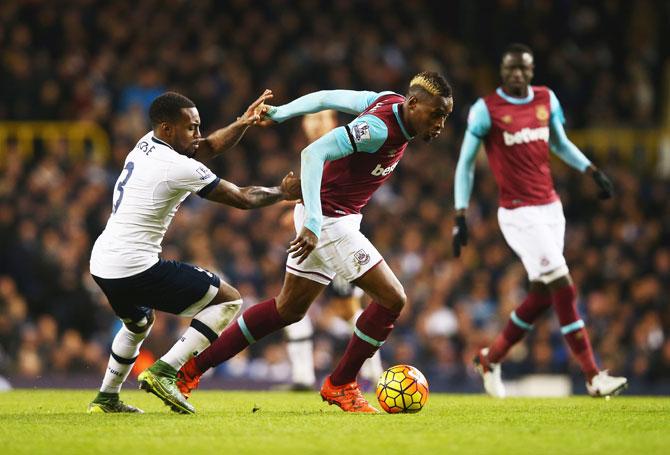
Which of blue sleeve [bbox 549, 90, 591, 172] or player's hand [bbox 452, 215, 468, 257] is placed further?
blue sleeve [bbox 549, 90, 591, 172]

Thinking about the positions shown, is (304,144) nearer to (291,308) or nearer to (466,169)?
(466,169)

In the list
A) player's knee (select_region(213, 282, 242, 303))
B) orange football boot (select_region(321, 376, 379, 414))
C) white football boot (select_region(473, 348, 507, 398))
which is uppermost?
player's knee (select_region(213, 282, 242, 303))

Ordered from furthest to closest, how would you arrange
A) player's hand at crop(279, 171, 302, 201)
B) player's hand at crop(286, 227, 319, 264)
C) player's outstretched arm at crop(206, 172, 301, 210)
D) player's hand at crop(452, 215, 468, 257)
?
1. player's hand at crop(452, 215, 468, 257)
2. player's hand at crop(279, 171, 302, 201)
3. player's outstretched arm at crop(206, 172, 301, 210)
4. player's hand at crop(286, 227, 319, 264)

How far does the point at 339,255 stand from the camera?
7699 millimetres

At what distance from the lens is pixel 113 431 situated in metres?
6.54

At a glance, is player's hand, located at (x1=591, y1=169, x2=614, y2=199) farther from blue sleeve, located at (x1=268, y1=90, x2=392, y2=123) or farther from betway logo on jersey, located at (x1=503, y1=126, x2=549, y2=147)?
blue sleeve, located at (x1=268, y1=90, x2=392, y2=123)

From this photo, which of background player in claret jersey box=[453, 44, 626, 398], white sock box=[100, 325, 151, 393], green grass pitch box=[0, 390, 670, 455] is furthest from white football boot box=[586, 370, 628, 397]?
white sock box=[100, 325, 151, 393]

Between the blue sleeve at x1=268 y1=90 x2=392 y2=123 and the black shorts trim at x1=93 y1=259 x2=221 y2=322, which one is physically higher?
the blue sleeve at x1=268 y1=90 x2=392 y2=123

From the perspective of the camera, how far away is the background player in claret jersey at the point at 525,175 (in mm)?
9500

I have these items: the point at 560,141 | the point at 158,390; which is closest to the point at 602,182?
the point at 560,141

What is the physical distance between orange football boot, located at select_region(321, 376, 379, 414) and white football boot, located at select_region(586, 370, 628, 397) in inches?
85.2

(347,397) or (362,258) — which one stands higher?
(362,258)

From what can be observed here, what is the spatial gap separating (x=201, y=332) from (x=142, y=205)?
949 millimetres

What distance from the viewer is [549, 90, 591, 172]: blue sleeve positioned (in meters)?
9.84
